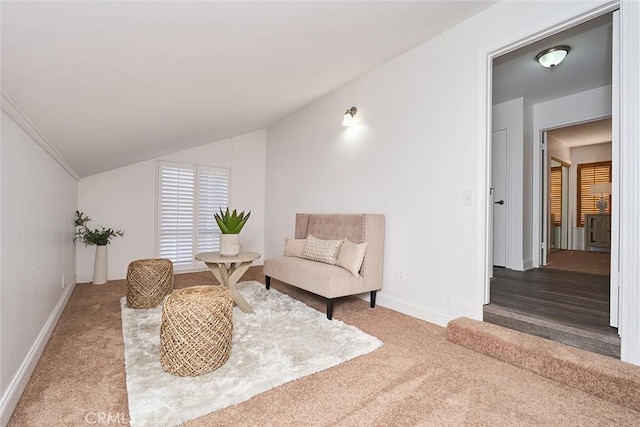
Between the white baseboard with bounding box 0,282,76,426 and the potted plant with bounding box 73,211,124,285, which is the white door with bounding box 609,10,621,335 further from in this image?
the potted plant with bounding box 73,211,124,285

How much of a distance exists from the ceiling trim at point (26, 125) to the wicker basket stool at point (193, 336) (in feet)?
4.05

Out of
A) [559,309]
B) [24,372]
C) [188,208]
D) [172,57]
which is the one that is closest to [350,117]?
[172,57]

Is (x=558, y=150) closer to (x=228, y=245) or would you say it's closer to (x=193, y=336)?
(x=228, y=245)

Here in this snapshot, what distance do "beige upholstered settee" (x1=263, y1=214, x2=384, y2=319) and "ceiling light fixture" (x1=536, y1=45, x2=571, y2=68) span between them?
2137 millimetres

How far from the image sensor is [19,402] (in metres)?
1.49

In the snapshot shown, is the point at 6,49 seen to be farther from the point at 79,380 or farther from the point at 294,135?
the point at 294,135

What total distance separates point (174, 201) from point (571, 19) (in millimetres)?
4955

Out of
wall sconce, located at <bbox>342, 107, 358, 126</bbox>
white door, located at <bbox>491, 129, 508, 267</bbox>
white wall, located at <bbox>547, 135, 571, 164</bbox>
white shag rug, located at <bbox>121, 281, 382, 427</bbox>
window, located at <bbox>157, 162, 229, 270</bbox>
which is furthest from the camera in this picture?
white wall, located at <bbox>547, 135, 571, 164</bbox>

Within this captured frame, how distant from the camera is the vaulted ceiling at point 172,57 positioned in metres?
1.19

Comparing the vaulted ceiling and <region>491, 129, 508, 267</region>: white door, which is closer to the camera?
the vaulted ceiling

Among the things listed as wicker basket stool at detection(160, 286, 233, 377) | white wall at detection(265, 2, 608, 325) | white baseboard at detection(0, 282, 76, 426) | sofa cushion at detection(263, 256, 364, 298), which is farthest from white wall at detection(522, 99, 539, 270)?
white baseboard at detection(0, 282, 76, 426)

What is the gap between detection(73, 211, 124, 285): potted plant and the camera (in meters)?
4.01

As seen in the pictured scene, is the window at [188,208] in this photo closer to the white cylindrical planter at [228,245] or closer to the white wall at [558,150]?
the white cylindrical planter at [228,245]

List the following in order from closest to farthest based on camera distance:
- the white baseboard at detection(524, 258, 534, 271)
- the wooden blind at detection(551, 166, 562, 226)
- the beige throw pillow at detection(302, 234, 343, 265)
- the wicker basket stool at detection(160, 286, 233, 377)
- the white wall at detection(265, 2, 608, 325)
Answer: the wicker basket stool at detection(160, 286, 233, 377) < the white wall at detection(265, 2, 608, 325) < the beige throw pillow at detection(302, 234, 343, 265) < the white baseboard at detection(524, 258, 534, 271) < the wooden blind at detection(551, 166, 562, 226)
